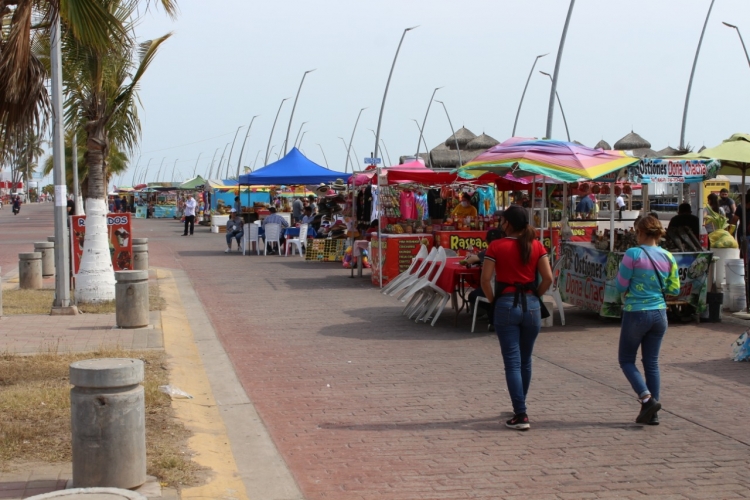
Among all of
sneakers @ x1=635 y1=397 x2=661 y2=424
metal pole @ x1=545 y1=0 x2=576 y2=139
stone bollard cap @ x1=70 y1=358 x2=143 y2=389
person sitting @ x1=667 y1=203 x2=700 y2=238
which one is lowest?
sneakers @ x1=635 y1=397 x2=661 y2=424

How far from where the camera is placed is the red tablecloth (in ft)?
39.4

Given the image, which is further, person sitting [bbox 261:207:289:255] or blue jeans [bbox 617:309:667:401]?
person sitting [bbox 261:207:289:255]

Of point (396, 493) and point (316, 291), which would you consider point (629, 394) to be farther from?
point (316, 291)

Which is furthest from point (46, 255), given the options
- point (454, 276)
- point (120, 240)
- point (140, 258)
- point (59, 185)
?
point (454, 276)

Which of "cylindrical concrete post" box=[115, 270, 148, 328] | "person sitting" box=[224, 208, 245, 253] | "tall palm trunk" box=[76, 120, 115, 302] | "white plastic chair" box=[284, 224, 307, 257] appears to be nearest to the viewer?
"cylindrical concrete post" box=[115, 270, 148, 328]

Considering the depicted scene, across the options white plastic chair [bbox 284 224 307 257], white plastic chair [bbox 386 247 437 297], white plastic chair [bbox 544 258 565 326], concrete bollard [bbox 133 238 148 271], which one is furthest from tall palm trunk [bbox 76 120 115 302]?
white plastic chair [bbox 284 224 307 257]

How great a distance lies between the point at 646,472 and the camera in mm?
5754

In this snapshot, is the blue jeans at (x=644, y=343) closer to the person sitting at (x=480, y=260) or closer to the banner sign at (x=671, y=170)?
the person sitting at (x=480, y=260)

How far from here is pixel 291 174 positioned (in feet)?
82.5

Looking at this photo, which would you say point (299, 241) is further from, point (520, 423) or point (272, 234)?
point (520, 423)

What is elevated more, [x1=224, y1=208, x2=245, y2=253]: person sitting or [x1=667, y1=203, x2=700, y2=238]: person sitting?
[x1=667, y1=203, x2=700, y2=238]: person sitting

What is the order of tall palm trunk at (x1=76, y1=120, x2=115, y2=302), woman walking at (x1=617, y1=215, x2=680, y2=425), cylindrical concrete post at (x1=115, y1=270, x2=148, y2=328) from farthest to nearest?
tall palm trunk at (x1=76, y1=120, x2=115, y2=302)
cylindrical concrete post at (x1=115, y1=270, x2=148, y2=328)
woman walking at (x1=617, y1=215, x2=680, y2=425)

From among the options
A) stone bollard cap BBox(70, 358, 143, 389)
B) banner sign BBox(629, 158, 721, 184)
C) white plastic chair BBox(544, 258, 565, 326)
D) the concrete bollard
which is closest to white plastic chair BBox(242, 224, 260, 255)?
the concrete bollard

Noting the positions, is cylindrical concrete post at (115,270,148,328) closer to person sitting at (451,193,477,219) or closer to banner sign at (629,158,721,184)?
banner sign at (629,158,721,184)
